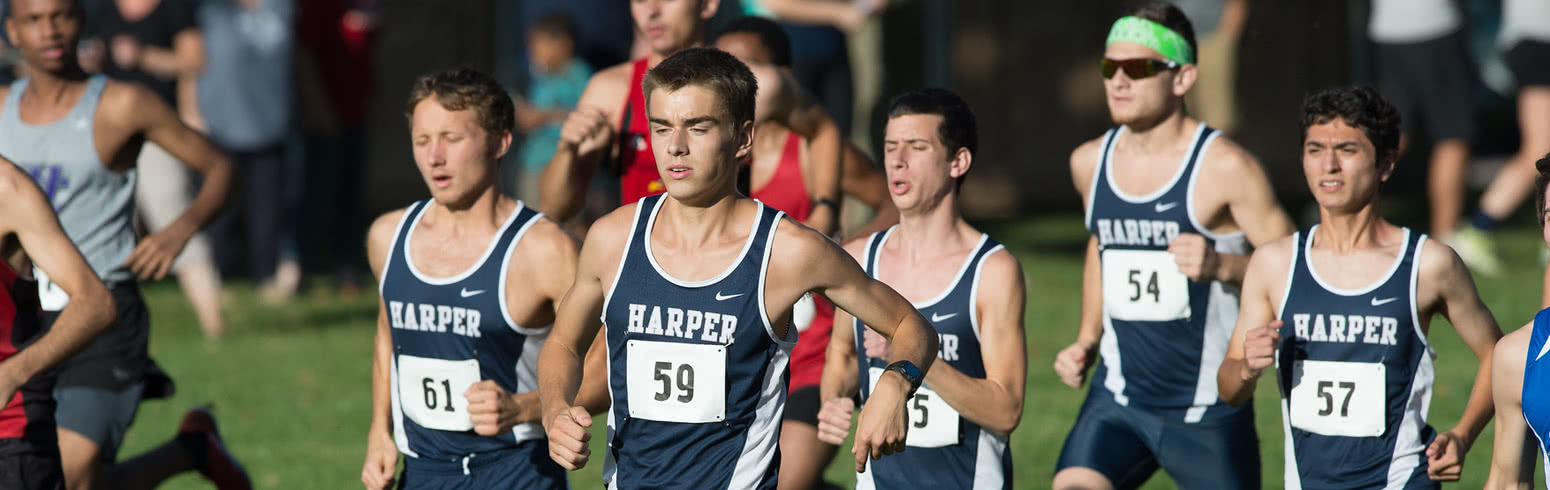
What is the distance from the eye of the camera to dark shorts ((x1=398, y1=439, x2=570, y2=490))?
4949 millimetres

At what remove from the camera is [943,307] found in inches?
197

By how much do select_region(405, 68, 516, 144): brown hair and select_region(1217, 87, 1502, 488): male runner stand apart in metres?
2.17

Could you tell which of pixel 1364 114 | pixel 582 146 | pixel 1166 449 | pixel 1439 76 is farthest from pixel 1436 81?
pixel 582 146

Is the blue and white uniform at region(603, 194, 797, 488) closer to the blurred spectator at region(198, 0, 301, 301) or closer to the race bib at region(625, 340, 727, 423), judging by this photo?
the race bib at region(625, 340, 727, 423)

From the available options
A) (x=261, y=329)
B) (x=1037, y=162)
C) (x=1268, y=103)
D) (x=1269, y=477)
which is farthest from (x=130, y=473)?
(x=1268, y=103)

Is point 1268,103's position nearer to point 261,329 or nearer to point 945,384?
point 261,329

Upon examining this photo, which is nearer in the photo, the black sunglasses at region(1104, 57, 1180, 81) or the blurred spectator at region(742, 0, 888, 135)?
the black sunglasses at region(1104, 57, 1180, 81)

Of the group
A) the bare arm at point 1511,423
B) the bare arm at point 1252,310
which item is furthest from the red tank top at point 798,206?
the bare arm at point 1511,423

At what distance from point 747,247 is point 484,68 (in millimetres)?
13565

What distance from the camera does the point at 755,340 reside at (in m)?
4.28

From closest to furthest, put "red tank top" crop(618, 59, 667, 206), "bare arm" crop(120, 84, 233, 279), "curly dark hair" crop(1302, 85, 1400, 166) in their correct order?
"curly dark hair" crop(1302, 85, 1400, 166) → "bare arm" crop(120, 84, 233, 279) → "red tank top" crop(618, 59, 667, 206)

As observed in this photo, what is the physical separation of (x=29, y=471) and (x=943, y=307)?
251cm

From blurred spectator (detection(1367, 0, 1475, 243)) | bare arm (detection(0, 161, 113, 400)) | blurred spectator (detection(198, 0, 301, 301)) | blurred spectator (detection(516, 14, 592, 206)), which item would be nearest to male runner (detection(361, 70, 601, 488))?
bare arm (detection(0, 161, 113, 400))

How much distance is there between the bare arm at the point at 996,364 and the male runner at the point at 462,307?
1091 mm
